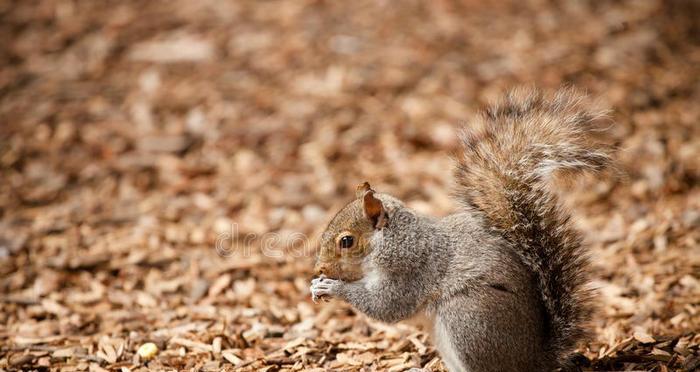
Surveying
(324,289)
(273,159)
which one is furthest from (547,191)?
(273,159)

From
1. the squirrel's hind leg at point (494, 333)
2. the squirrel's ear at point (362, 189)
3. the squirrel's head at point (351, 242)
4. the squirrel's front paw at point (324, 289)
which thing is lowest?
the squirrel's hind leg at point (494, 333)

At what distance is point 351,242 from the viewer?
319 centimetres

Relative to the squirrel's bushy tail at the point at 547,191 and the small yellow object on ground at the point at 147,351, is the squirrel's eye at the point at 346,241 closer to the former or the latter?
the squirrel's bushy tail at the point at 547,191

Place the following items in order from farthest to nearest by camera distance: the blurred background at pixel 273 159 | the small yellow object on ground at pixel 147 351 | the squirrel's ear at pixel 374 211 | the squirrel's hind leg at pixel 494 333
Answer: the blurred background at pixel 273 159 < the small yellow object on ground at pixel 147 351 < the squirrel's ear at pixel 374 211 < the squirrel's hind leg at pixel 494 333

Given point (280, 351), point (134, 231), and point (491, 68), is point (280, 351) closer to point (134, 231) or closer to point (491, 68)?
point (134, 231)

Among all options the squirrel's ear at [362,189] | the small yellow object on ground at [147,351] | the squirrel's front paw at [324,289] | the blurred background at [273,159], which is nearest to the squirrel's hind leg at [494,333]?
the blurred background at [273,159]

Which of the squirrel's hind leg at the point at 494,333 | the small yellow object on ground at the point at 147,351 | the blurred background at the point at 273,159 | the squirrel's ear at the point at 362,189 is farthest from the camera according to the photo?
the blurred background at the point at 273,159

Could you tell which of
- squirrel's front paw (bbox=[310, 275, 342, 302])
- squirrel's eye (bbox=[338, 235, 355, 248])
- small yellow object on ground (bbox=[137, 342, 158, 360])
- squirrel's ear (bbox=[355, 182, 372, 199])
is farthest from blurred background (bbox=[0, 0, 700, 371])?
squirrel's ear (bbox=[355, 182, 372, 199])

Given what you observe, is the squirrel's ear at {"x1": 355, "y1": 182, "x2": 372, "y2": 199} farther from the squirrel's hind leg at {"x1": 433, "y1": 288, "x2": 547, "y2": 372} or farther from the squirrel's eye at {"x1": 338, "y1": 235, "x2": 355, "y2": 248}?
the squirrel's hind leg at {"x1": 433, "y1": 288, "x2": 547, "y2": 372}

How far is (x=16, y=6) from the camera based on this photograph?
740 cm

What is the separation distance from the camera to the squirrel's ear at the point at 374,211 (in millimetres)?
Result: 3122

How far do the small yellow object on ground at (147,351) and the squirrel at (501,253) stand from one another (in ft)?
3.24

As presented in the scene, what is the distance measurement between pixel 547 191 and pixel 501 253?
321 millimetres

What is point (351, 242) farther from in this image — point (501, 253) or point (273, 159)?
point (273, 159)
